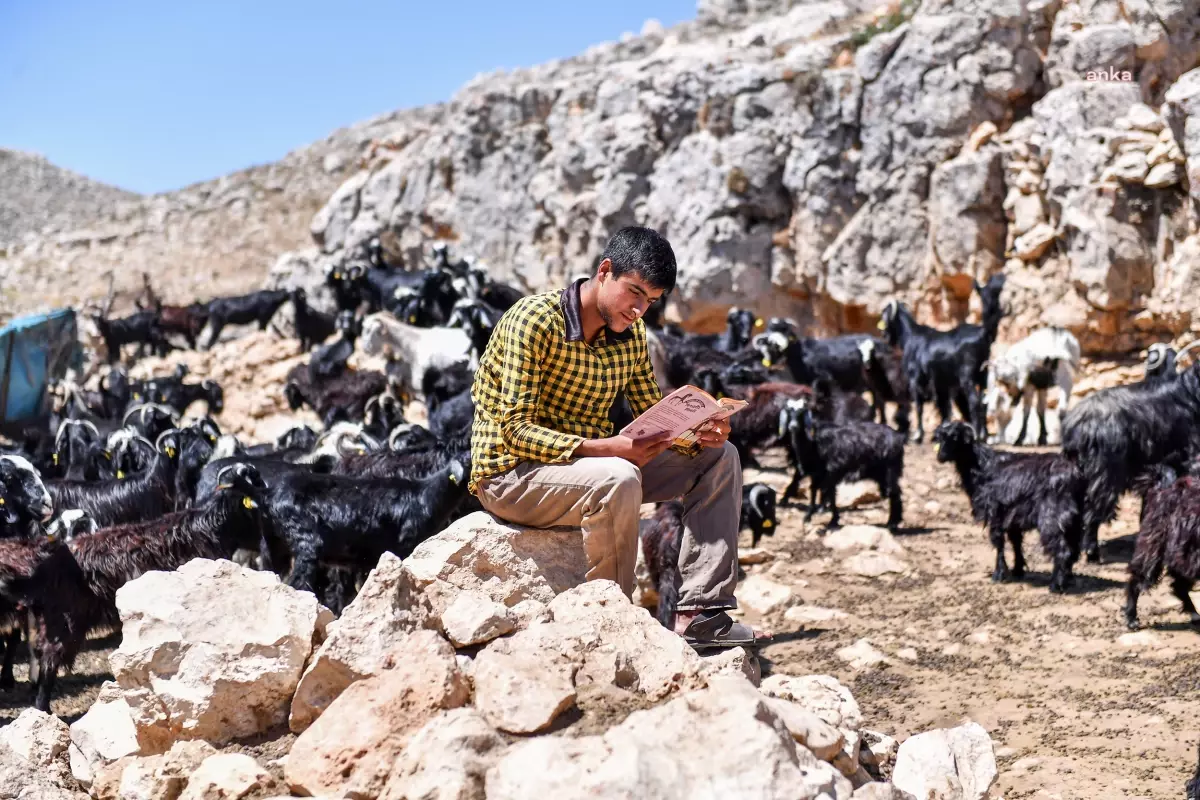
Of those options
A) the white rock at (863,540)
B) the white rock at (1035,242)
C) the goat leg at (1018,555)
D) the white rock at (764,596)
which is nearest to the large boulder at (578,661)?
the white rock at (764,596)

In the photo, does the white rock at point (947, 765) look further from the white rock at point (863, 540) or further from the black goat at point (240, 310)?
the black goat at point (240, 310)

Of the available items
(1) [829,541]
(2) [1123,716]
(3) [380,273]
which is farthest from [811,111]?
(2) [1123,716]

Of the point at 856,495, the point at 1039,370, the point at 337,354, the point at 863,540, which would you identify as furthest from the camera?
the point at 337,354

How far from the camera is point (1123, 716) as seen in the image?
590 cm

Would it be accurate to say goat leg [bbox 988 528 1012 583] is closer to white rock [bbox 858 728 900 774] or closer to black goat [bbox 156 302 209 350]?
white rock [bbox 858 728 900 774]

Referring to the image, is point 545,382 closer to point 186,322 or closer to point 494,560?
point 494,560

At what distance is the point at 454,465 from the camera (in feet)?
25.2

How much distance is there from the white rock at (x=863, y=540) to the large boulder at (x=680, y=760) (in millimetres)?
6688

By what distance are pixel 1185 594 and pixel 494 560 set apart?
15.8ft

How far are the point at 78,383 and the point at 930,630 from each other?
15.6 meters

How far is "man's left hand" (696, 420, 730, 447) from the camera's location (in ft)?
14.2

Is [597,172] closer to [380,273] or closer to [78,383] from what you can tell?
[380,273]

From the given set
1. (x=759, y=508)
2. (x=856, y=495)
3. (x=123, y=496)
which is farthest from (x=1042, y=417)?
(x=123, y=496)

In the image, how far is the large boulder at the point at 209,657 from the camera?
374 centimetres
